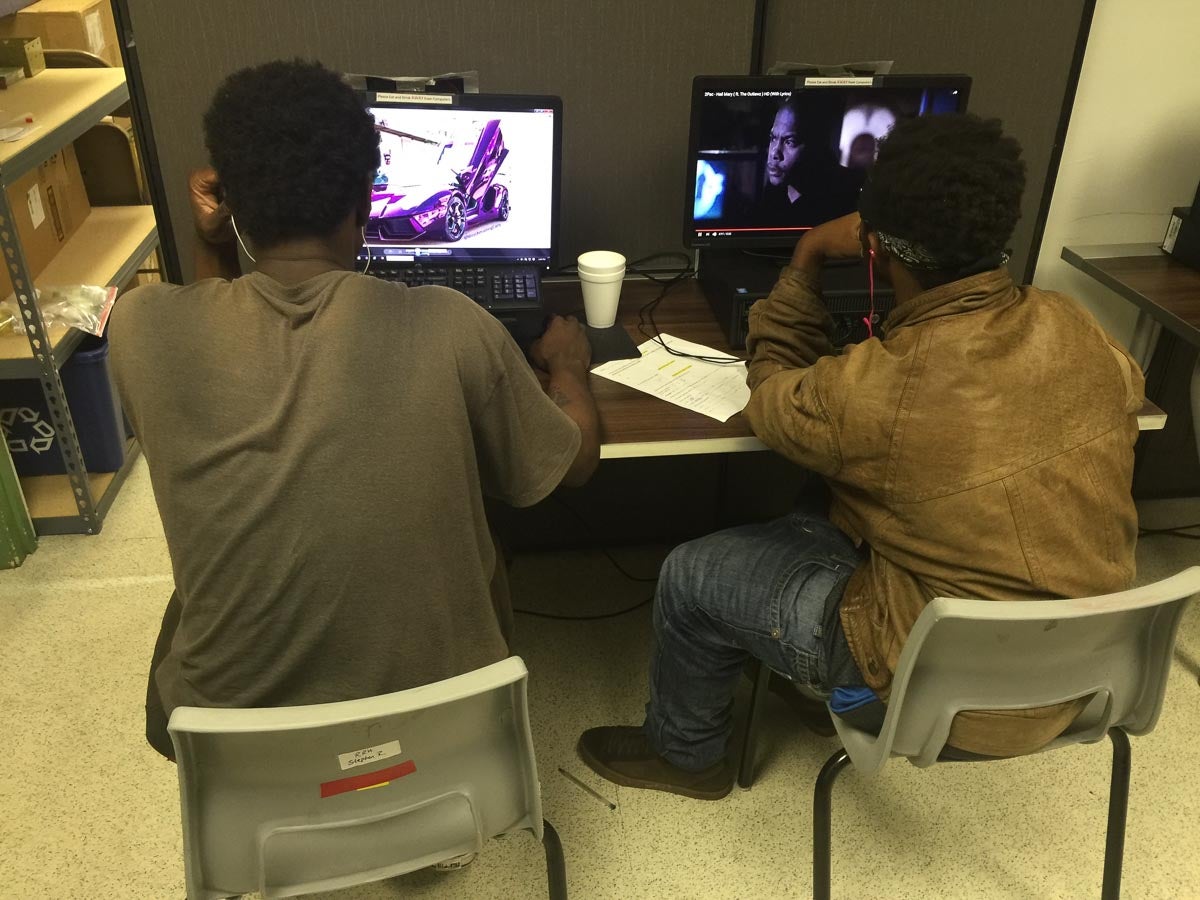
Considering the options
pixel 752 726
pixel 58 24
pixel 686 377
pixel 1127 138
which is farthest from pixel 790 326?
pixel 58 24

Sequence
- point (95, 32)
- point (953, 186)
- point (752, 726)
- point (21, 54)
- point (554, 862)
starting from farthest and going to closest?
point (95, 32) < point (21, 54) < point (752, 726) < point (554, 862) < point (953, 186)

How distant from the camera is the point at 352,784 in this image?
3.42 feet

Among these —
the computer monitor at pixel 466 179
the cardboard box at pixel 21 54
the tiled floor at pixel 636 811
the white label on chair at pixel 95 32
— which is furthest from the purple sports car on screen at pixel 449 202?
the white label on chair at pixel 95 32

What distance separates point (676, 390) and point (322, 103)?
2.42 feet

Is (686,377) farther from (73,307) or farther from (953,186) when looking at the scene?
(73,307)

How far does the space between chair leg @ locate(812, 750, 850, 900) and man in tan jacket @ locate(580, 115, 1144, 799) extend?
0.38 ft

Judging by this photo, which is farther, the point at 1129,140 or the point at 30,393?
the point at 30,393

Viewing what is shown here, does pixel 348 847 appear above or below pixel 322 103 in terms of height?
below

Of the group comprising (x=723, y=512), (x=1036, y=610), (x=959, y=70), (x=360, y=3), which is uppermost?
(x=360, y=3)

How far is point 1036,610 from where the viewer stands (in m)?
1.06

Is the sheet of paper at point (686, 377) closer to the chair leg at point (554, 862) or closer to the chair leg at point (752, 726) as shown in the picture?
the chair leg at point (752, 726)

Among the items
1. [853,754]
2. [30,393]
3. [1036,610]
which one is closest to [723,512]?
[853,754]

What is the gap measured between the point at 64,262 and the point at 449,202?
4.45 feet

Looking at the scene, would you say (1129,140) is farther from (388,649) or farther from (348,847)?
(348,847)
